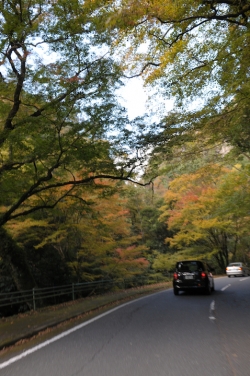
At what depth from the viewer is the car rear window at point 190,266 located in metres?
16.6

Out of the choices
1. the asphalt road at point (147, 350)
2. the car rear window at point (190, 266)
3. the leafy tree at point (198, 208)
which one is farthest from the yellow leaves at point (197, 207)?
the asphalt road at point (147, 350)

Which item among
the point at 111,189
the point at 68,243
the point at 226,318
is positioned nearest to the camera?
the point at 226,318

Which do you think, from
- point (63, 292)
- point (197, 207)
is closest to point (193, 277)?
point (63, 292)

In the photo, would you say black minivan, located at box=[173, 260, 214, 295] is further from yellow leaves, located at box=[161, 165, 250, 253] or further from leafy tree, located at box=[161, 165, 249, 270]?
yellow leaves, located at box=[161, 165, 250, 253]

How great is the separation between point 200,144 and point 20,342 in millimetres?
11509

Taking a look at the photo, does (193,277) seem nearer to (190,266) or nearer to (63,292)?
(190,266)

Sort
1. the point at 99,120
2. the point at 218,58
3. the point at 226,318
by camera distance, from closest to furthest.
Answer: the point at 226,318
the point at 218,58
the point at 99,120

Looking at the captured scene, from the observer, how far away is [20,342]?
7.16 metres

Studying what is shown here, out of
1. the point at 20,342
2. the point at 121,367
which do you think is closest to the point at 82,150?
the point at 20,342

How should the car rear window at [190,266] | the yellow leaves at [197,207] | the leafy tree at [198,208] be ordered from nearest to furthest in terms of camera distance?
the car rear window at [190,266] < the leafy tree at [198,208] < the yellow leaves at [197,207]

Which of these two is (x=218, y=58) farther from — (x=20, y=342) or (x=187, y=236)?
(x=187, y=236)

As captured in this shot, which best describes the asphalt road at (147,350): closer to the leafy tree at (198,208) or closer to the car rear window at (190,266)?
the car rear window at (190,266)

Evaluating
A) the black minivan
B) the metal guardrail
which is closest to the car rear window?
the black minivan

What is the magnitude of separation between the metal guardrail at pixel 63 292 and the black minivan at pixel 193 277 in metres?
4.49
